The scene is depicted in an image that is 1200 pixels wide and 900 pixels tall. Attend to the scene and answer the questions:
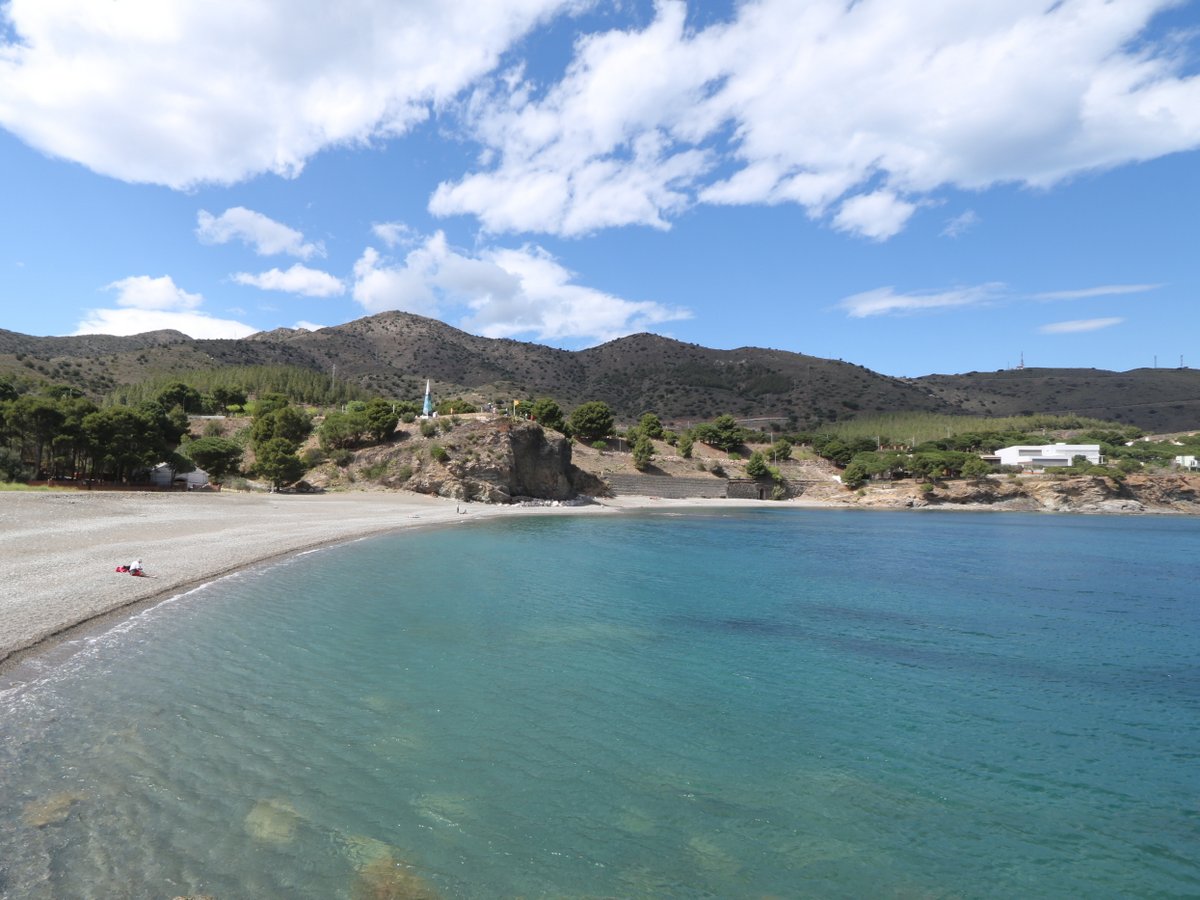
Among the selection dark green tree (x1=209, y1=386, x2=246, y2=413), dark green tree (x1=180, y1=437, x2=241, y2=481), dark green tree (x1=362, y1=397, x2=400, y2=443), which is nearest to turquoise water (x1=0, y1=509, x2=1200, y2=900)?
dark green tree (x1=180, y1=437, x2=241, y2=481)

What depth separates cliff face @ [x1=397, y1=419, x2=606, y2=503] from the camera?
54.7 m

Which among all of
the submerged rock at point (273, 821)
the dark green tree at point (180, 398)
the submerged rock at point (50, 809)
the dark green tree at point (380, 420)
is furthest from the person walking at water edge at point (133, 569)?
the dark green tree at point (180, 398)

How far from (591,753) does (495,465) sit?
162 feet

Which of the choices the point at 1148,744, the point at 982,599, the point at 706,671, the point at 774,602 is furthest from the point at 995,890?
the point at 982,599

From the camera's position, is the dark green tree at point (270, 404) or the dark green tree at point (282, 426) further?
the dark green tree at point (270, 404)

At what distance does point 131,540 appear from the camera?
69.5 feet

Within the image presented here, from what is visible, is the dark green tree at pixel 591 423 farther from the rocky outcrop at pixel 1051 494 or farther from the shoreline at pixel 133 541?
the shoreline at pixel 133 541

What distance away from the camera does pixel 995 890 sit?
540 centimetres

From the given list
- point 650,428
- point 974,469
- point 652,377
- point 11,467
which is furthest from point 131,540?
point 652,377

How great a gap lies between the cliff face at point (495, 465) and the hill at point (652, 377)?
37897mm

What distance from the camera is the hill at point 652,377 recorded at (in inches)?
4449

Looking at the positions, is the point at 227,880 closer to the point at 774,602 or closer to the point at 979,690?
the point at 979,690

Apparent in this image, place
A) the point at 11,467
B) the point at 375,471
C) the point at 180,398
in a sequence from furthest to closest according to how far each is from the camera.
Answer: the point at 180,398 → the point at 375,471 → the point at 11,467

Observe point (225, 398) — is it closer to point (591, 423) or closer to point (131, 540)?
point (591, 423)
